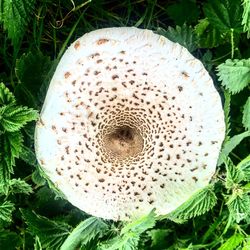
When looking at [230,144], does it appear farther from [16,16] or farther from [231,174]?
[16,16]

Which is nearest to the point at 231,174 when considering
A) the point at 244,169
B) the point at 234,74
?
the point at 244,169

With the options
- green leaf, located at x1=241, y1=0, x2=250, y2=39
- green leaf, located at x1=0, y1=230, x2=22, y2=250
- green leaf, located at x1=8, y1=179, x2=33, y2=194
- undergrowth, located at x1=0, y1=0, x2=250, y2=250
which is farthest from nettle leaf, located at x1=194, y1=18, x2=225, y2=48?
green leaf, located at x1=0, y1=230, x2=22, y2=250

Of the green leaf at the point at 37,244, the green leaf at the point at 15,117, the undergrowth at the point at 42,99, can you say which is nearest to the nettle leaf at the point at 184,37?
the undergrowth at the point at 42,99

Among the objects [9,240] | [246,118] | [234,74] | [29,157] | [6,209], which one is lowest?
[9,240]

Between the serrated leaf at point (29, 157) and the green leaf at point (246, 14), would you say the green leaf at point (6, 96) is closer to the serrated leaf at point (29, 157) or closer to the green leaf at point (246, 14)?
the serrated leaf at point (29, 157)

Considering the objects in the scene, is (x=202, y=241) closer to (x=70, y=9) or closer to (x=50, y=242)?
(x=50, y=242)
